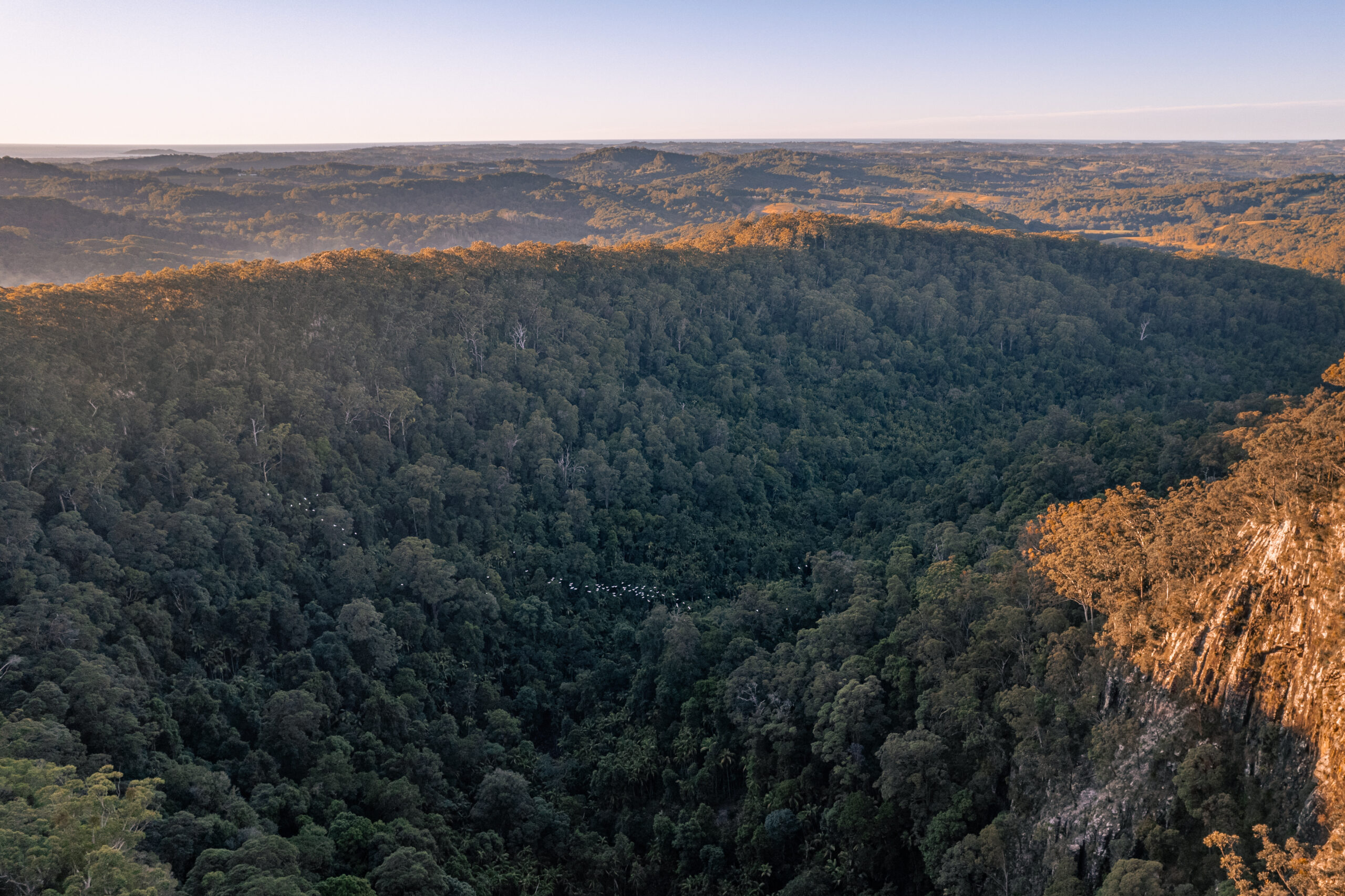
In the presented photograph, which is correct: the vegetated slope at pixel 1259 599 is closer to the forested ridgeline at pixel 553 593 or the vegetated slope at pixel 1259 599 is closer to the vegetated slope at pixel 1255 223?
the forested ridgeline at pixel 553 593

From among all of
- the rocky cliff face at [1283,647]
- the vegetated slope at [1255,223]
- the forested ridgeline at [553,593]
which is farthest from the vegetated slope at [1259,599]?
the vegetated slope at [1255,223]

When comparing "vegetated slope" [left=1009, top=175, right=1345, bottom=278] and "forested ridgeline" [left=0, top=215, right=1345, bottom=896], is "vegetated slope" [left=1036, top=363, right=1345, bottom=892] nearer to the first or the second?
"forested ridgeline" [left=0, top=215, right=1345, bottom=896]

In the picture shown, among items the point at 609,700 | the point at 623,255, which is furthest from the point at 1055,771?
the point at 623,255

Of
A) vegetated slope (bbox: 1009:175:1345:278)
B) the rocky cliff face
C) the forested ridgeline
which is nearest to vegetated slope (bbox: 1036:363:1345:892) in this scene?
the rocky cliff face

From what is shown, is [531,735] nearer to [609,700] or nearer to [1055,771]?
[609,700]

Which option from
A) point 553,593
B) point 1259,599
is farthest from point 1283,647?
point 553,593

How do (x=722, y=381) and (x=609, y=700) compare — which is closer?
(x=609, y=700)
